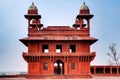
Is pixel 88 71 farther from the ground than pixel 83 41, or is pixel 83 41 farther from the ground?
pixel 83 41

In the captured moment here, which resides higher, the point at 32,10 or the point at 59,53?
the point at 32,10

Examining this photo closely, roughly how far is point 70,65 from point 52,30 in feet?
18.5

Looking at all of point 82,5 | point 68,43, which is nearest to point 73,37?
point 68,43

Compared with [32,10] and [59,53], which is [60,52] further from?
[32,10]

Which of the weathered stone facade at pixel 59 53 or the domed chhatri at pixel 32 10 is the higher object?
the domed chhatri at pixel 32 10

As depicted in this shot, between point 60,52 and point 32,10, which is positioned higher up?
point 32,10

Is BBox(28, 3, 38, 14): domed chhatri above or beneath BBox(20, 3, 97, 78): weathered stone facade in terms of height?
above

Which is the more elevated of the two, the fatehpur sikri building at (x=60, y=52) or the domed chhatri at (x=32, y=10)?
the domed chhatri at (x=32, y=10)

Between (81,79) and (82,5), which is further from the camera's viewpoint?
(82,5)

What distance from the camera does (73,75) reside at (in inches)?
2044

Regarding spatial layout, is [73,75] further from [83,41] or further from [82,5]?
[82,5]

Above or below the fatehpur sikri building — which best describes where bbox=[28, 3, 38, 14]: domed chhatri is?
above

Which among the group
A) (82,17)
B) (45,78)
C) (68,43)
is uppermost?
(82,17)

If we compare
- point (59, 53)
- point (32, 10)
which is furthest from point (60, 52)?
point (32, 10)
